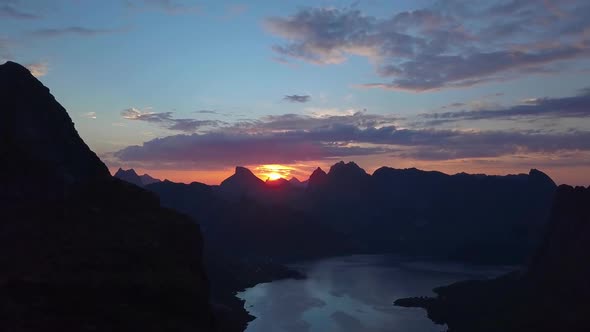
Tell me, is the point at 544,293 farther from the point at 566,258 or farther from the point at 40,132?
the point at 40,132

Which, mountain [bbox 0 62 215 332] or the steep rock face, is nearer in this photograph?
mountain [bbox 0 62 215 332]

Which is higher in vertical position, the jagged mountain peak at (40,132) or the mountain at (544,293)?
the jagged mountain peak at (40,132)

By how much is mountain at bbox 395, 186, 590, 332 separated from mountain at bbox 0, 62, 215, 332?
94443 mm

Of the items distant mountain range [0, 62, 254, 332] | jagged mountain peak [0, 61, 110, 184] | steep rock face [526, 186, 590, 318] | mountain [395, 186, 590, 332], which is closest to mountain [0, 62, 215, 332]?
distant mountain range [0, 62, 254, 332]

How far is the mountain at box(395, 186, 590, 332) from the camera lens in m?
126

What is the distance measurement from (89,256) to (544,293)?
442 ft

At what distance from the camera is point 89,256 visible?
2106 inches

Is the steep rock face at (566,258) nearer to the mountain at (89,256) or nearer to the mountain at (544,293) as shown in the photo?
the mountain at (544,293)

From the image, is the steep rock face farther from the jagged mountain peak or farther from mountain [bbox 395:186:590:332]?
the jagged mountain peak

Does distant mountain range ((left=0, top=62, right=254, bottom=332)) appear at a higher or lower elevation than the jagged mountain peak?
lower

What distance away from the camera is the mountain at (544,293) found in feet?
413

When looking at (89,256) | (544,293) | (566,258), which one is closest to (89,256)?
(89,256)

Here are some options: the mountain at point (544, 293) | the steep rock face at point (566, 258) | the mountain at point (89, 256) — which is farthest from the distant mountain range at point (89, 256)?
the steep rock face at point (566, 258)

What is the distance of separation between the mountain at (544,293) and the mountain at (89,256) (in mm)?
94443
